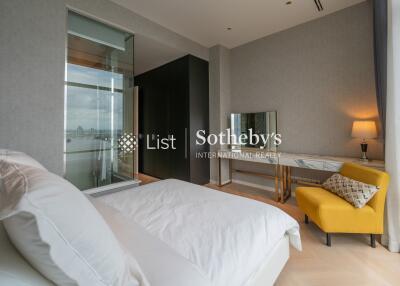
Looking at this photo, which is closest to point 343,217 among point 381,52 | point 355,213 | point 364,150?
point 355,213

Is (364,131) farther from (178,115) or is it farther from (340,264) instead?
(178,115)

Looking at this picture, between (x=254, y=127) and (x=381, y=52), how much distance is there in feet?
6.65

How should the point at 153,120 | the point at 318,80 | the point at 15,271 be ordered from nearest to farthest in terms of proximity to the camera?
1. the point at 15,271
2. the point at 318,80
3. the point at 153,120

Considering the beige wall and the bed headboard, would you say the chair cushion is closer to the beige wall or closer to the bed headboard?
the beige wall

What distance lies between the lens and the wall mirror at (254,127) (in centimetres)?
355

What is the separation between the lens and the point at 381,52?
204 cm

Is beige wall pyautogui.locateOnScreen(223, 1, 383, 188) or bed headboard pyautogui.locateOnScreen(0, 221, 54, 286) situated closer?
bed headboard pyautogui.locateOnScreen(0, 221, 54, 286)

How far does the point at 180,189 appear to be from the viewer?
1.84 meters

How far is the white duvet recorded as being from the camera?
2.99ft

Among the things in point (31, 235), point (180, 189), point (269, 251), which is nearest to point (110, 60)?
point (180, 189)

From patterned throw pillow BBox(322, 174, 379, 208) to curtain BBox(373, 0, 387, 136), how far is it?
2.30 ft

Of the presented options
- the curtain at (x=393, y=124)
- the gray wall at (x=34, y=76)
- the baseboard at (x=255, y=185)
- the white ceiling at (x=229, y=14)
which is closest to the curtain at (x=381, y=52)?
the curtain at (x=393, y=124)

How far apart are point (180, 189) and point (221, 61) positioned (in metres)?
3.13

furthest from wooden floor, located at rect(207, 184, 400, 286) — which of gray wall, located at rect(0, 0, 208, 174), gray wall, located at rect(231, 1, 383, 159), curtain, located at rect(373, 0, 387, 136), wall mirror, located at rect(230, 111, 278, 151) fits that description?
gray wall, located at rect(0, 0, 208, 174)
